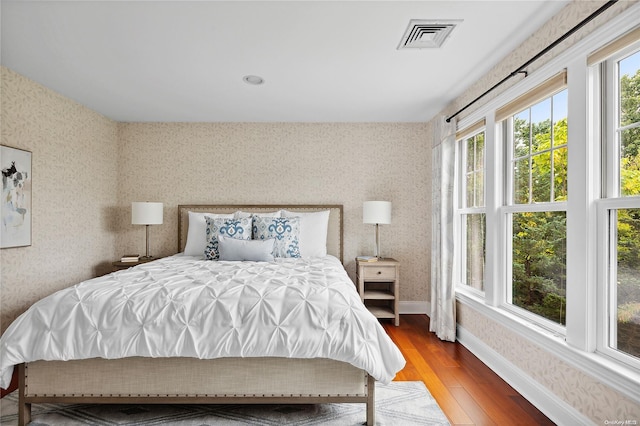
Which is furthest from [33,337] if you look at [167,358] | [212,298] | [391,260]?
[391,260]

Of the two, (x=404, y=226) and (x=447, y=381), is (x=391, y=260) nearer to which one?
(x=404, y=226)

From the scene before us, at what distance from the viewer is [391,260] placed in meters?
4.11

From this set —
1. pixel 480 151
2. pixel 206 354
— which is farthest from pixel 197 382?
pixel 480 151

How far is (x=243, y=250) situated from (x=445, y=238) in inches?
79.9

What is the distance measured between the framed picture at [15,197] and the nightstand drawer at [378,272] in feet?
10.7

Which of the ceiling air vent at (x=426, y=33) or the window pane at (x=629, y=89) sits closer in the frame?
the window pane at (x=629, y=89)

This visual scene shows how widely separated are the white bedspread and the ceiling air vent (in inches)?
70.5

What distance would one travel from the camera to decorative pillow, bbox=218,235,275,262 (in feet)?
10.7

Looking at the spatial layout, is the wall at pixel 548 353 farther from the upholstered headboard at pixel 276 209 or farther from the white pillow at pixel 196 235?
the white pillow at pixel 196 235

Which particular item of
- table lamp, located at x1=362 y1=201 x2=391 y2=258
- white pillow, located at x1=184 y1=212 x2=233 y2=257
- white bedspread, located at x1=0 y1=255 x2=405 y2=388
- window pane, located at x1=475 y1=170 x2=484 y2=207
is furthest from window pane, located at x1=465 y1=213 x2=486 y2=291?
white pillow, located at x1=184 y1=212 x2=233 y2=257

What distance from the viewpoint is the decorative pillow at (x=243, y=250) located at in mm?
3260

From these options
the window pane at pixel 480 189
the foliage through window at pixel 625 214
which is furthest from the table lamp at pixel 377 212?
the foliage through window at pixel 625 214

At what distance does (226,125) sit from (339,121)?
1464mm

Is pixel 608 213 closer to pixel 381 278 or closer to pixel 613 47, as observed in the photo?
pixel 613 47
